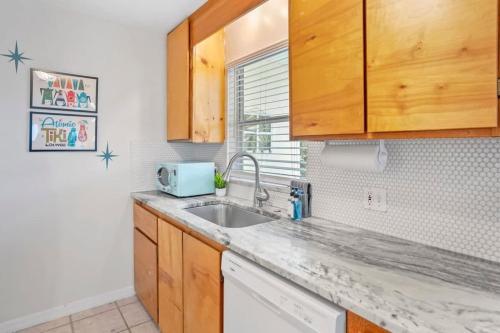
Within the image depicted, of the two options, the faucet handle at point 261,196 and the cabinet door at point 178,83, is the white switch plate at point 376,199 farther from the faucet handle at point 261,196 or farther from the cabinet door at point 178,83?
the cabinet door at point 178,83

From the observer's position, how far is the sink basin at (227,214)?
2010 millimetres

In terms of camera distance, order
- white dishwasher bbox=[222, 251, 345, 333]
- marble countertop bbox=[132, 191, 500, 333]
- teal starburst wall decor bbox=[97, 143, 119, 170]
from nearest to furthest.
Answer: marble countertop bbox=[132, 191, 500, 333]
white dishwasher bbox=[222, 251, 345, 333]
teal starburst wall decor bbox=[97, 143, 119, 170]

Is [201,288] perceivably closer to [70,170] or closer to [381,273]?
[381,273]

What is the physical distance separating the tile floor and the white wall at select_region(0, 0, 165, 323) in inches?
5.2

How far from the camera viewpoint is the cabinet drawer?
2057 mm

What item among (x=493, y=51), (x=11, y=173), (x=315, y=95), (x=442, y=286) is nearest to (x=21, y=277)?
(x=11, y=173)

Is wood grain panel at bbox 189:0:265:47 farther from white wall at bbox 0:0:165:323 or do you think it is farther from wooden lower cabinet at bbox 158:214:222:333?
wooden lower cabinet at bbox 158:214:222:333

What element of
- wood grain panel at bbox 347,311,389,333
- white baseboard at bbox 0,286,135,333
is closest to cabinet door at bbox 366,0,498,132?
wood grain panel at bbox 347,311,389,333

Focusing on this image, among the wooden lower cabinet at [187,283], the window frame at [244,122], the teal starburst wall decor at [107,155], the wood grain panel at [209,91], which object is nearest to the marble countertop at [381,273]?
the wooden lower cabinet at [187,283]

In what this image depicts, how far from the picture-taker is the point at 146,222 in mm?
2211

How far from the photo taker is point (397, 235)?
1307 millimetres

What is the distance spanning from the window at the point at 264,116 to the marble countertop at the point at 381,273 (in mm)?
666

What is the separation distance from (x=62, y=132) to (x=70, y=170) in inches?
11.6

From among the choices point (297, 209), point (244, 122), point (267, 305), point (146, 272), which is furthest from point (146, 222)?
point (267, 305)
